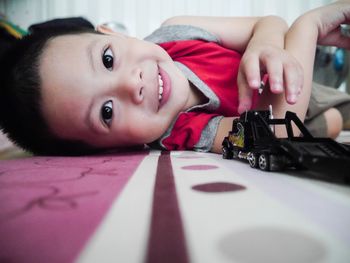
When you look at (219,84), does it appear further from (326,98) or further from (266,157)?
(266,157)

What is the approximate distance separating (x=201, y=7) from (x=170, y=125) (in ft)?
4.02

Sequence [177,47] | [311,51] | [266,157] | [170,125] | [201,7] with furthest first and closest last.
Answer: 1. [201,7]
2. [177,47]
3. [170,125]
4. [311,51]
5. [266,157]

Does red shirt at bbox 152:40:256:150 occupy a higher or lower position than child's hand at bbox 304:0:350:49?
lower

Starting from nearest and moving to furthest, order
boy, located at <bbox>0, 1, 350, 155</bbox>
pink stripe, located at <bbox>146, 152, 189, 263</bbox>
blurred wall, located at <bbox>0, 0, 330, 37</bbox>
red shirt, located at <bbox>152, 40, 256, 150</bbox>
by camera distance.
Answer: pink stripe, located at <bbox>146, 152, 189, 263</bbox> < boy, located at <bbox>0, 1, 350, 155</bbox> < red shirt, located at <bbox>152, 40, 256, 150</bbox> < blurred wall, located at <bbox>0, 0, 330, 37</bbox>

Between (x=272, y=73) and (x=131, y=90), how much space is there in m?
0.35

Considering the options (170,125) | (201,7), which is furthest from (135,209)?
(201,7)

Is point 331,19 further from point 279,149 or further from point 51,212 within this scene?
point 51,212

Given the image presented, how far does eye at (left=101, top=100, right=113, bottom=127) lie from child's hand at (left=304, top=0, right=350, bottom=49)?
64 cm

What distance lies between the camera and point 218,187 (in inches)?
12.9

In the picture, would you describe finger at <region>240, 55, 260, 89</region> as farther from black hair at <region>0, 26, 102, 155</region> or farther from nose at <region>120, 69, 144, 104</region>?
black hair at <region>0, 26, 102, 155</region>

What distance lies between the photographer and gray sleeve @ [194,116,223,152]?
0.75m

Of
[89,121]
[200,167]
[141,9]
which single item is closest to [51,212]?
[200,167]

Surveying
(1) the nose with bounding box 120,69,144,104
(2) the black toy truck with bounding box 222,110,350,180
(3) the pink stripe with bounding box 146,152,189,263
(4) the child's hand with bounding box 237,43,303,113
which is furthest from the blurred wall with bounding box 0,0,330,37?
(3) the pink stripe with bounding box 146,152,189,263

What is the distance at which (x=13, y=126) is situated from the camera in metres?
0.84
